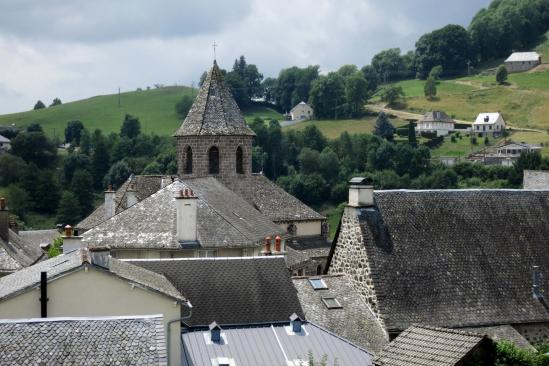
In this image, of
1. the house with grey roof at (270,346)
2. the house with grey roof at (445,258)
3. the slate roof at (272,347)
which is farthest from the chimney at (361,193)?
the slate roof at (272,347)

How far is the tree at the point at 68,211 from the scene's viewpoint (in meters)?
104

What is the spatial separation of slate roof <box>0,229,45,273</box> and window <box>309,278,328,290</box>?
17.5m

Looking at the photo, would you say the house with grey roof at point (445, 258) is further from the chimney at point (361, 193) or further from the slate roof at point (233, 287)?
the slate roof at point (233, 287)

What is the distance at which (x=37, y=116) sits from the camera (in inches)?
6639

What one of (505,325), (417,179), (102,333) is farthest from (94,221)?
(417,179)

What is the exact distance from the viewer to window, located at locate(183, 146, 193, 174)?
5284cm

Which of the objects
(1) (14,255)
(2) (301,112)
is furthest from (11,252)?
(2) (301,112)

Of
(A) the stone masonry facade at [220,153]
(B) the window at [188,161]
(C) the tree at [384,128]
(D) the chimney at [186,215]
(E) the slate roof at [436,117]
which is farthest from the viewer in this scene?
(E) the slate roof at [436,117]

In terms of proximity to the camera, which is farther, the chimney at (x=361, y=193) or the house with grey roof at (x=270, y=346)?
the chimney at (x=361, y=193)

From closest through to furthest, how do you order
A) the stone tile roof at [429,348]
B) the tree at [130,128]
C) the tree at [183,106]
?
the stone tile roof at [429,348]
the tree at [130,128]
the tree at [183,106]

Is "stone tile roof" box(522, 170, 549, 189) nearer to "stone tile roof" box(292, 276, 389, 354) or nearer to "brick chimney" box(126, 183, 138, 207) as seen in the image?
"stone tile roof" box(292, 276, 389, 354)

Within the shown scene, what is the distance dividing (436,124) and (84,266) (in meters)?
133

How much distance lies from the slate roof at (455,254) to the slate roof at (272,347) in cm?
390

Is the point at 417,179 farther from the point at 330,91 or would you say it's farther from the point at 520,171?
the point at 330,91
